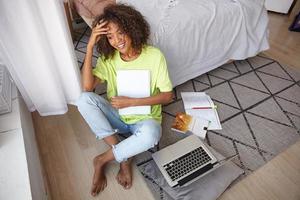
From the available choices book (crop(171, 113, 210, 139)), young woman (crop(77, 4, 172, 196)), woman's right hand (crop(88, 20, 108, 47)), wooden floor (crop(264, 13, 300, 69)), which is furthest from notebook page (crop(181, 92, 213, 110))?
wooden floor (crop(264, 13, 300, 69))

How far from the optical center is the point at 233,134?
1444mm

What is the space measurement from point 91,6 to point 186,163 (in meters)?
1.58

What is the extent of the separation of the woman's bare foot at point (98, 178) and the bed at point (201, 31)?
809 mm

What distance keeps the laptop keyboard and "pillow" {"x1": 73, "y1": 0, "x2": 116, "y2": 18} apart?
1.29 m

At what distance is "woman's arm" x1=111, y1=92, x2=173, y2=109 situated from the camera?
1093 millimetres

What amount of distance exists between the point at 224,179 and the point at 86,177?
30.2 inches

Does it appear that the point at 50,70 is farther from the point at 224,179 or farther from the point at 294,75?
the point at 294,75

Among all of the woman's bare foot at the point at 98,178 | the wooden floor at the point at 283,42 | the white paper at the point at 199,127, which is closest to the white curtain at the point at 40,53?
the woman's bare foot at the point at 98,178

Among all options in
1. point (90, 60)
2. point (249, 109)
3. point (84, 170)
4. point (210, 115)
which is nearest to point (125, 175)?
point (84, 170)

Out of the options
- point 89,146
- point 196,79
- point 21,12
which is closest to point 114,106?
point 89,146

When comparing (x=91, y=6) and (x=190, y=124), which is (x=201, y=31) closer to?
(x=190, y=124)

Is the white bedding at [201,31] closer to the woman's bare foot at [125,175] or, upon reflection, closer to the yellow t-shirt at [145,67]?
the yellow t-shirt at [145,67]

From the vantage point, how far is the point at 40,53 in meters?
1.20

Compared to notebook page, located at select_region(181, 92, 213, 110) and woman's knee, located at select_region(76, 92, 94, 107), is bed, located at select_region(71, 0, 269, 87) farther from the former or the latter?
woman's knee, located at select_region(76, 92, 94, 107)
